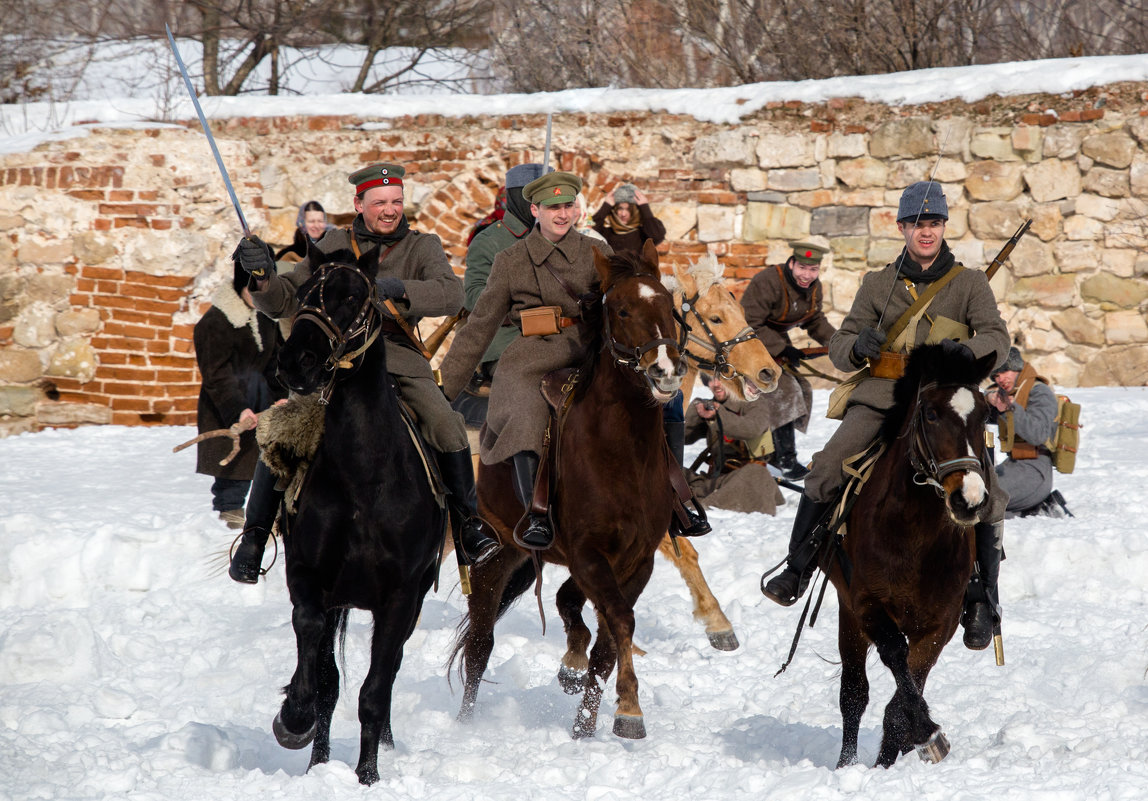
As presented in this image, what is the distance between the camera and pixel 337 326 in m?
4.48

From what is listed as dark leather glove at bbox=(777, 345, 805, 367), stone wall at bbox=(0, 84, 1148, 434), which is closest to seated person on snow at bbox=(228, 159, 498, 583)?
dark leather glove at bbox=(777, 345, 805, 367)

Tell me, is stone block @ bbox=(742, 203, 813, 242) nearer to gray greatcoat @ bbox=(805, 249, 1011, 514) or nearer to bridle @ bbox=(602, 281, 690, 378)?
gray greatcoat @ bbox=(805, 249, 1011, 514)

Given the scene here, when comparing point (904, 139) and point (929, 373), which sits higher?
point (904, 139)

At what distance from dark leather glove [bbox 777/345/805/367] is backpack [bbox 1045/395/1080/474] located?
7.71 feet

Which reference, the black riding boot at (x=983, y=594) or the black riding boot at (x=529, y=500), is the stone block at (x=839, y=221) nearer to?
the black riding boot at (x=529, y=500)

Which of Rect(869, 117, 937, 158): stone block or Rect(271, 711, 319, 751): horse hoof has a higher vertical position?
Rect(869, 117, 937, 158): stone block

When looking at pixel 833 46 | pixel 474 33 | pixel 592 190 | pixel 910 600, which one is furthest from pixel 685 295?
pixel 474 33

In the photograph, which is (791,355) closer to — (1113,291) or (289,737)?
(1113,291)

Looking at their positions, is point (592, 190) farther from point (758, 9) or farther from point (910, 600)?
point (910, 600)

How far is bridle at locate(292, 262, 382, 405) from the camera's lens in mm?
4434

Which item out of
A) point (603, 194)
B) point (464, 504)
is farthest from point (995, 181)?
point (464, 504)

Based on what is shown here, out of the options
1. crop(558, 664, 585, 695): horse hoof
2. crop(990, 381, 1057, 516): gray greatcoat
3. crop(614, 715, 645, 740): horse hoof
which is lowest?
crop(558, 664, 585, 695): horse hoof

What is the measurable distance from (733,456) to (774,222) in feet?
14.1

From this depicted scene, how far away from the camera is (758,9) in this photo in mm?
18344
